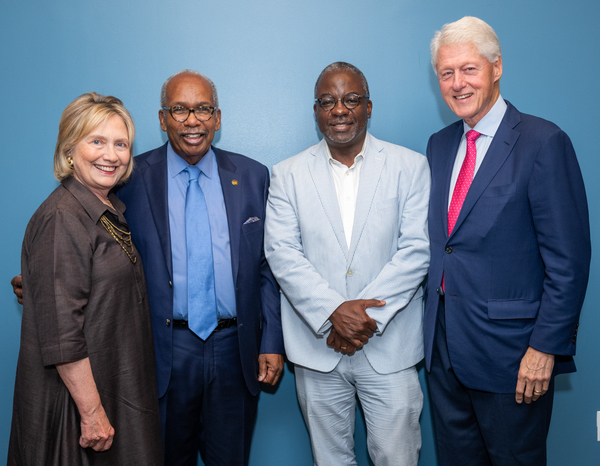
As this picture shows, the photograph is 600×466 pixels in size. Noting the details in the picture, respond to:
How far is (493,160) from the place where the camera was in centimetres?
179

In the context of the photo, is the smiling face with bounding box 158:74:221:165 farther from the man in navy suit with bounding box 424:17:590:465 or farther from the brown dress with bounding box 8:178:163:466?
the man in navy suit with bounding box 424:17:590:465

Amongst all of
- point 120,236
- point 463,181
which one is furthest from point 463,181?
point 120,236

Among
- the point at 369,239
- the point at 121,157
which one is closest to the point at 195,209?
the point at 121,157

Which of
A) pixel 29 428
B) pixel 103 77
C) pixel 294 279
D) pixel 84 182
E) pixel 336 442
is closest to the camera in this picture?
pixel 29 428

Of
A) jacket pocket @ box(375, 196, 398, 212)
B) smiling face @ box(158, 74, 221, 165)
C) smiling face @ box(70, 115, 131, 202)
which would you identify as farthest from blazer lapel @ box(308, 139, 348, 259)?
smiling face @ box(70, 115, 131, 202)

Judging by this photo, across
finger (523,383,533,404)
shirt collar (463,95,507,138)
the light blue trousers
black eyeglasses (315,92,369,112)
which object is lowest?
the light blue trousers

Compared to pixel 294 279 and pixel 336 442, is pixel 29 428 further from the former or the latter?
pixel 336 442

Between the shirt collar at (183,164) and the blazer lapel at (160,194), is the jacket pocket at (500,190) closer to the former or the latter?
the shirt collar at (183,164)

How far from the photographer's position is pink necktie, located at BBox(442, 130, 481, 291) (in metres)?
1.89

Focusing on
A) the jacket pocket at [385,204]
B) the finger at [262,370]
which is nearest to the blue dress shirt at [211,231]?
the finger at [262,370]

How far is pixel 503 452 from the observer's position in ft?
6.13

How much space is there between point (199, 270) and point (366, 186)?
0.83 m

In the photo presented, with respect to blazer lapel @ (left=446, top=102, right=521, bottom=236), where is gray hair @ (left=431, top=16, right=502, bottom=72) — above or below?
above

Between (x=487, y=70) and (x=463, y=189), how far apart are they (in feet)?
1.59
